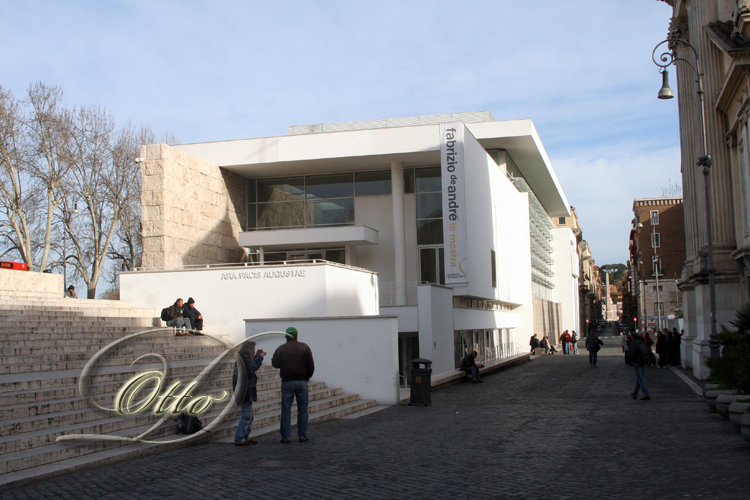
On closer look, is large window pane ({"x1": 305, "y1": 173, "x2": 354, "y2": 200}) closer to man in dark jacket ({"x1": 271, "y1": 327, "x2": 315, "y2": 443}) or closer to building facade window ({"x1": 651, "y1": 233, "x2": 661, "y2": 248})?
man in dark jacket ({"x1": 271, "y1": 327, "x2": 315, "y2": 443})

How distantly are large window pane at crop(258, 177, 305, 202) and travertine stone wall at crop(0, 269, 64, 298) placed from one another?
1397 cm

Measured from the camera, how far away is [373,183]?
3678 cm

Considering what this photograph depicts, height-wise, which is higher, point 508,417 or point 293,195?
point 293,195

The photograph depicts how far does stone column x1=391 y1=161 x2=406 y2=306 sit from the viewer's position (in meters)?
34.9

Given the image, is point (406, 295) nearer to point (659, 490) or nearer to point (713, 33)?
point (713, 33)

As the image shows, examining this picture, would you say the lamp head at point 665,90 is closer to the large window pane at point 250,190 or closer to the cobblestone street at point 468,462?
the cobblestone street at point 468,462

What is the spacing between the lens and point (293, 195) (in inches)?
1480

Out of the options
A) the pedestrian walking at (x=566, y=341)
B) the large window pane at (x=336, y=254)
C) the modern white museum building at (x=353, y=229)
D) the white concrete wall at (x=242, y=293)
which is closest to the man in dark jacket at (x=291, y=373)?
the white concrete wall at (x=242, y=293)

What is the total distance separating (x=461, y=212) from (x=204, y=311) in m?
13.5

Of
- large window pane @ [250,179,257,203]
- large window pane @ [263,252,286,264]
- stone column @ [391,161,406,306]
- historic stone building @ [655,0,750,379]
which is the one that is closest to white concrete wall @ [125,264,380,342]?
stone column @ [391,161,406,306]

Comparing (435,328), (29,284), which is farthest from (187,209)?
(435,328)

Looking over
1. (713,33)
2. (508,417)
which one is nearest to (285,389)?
(508,417)

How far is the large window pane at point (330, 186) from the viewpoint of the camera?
37.0 m

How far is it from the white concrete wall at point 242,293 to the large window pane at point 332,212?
13996 mm
